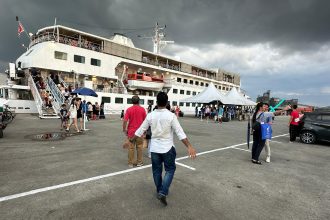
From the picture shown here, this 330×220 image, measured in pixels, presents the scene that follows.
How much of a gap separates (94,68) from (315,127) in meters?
24.1

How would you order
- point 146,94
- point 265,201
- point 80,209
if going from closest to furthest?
point 80,209 < point 265,201 < point 146,94

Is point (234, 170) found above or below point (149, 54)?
below

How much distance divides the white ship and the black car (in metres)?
17.4

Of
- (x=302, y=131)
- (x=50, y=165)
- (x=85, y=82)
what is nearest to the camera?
(x=50, y=165)

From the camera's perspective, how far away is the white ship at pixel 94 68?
21625 mm

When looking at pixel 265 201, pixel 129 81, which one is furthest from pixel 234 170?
pixel 129 81

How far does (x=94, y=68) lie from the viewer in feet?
84.8

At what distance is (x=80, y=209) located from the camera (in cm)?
312

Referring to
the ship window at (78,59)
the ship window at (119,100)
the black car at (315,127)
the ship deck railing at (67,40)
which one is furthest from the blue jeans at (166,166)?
the ship deck railing at (67,40)

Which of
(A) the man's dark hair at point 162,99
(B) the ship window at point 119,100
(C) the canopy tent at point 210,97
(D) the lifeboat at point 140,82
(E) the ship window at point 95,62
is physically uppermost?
(E) the ship window at point 95,62

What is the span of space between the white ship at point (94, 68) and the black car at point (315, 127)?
17421 millimetres

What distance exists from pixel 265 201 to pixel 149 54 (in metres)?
32.3

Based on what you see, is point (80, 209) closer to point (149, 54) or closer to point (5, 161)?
point (5, 161)

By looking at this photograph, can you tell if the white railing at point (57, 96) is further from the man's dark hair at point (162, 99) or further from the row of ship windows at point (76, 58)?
the man's dark hair at point (162, 99)
